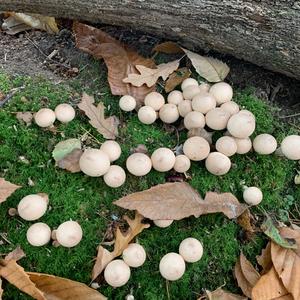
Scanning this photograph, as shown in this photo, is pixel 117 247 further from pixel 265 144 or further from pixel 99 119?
pixel 265 144

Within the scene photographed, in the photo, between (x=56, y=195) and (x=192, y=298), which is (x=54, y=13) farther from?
(x=192, y=298)

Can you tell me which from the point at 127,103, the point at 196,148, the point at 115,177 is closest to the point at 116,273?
the point at 115,177

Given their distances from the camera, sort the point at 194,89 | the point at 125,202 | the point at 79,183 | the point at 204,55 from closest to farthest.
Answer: the point at 125,202 < the point at 79,183 < the point at 194,89 < the point at 204,55

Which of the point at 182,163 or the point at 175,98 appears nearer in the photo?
the point at 182,163

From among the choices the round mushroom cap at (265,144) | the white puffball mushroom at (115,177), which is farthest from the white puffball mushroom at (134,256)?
the round mushroom cap at (265,144)

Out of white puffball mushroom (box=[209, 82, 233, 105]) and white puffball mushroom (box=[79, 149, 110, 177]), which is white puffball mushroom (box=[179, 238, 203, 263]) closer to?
white puffball mushroom (box=[79, 149, 110, 177])

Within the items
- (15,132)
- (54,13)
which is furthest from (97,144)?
(54,13)
